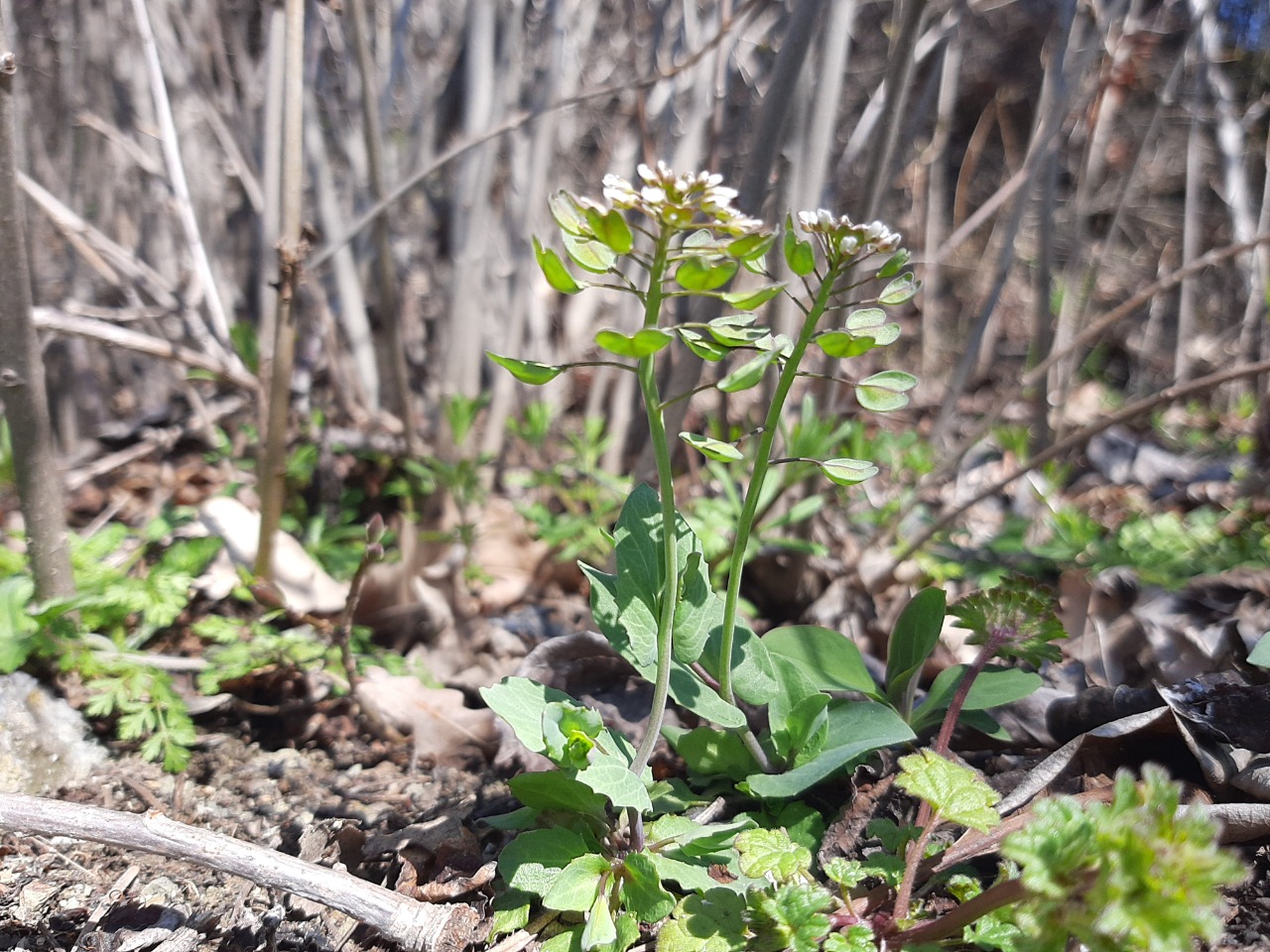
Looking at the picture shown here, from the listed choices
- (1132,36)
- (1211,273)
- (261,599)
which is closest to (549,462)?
(261,599)

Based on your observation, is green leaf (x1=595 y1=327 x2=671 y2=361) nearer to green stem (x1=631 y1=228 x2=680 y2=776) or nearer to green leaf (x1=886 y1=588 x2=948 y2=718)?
green stem (x1=631 y1=228 x2=680 y2=776)

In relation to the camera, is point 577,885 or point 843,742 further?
point 843,742

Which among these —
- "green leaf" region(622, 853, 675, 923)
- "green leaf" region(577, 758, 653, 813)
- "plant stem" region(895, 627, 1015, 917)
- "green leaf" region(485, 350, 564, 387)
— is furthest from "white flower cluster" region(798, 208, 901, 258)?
"green leaf" region(622, 853, 675, 923)

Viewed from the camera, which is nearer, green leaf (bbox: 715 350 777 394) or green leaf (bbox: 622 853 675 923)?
green leaf (bbox: 715 350 777 394)

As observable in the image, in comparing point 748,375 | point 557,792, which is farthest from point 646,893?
point 748,375

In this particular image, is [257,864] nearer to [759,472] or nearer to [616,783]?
[616,783]

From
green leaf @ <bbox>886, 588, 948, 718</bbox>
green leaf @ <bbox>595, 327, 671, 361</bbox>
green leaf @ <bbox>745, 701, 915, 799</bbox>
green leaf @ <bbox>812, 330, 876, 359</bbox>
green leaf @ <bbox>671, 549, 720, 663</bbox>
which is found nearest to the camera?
green leaf @ <bbox>595, 327, 671, 361</bbox>

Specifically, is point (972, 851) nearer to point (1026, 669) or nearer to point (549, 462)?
point (1026, 669)
